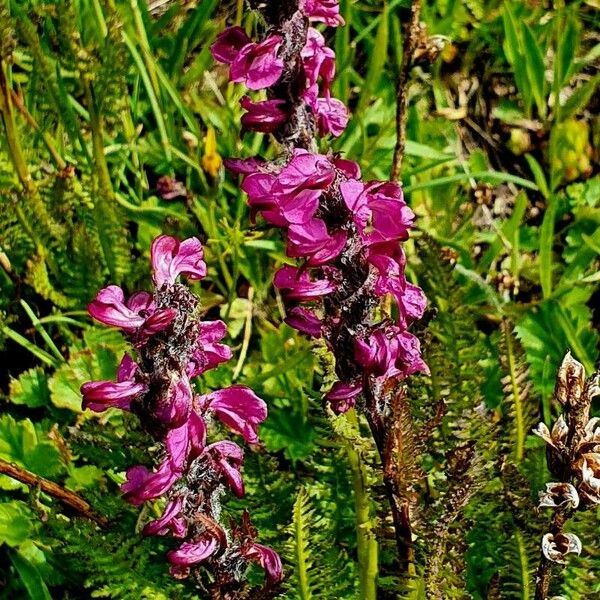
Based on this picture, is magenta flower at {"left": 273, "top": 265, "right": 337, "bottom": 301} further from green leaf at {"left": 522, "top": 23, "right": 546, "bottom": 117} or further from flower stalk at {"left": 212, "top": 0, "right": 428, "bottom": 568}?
green leaf at {"left": 522, "top": 23, "right": 546, "bottom": 117}

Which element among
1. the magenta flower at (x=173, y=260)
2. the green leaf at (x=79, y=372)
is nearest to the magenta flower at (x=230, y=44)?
the magenta flower at (x=173, y=260)

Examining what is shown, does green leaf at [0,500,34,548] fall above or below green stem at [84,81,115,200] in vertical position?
below

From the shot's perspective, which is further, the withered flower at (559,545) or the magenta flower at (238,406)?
the magenta flower at (238,406)

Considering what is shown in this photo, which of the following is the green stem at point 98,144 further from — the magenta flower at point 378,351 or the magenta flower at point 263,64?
the magenta flower at point 378,351

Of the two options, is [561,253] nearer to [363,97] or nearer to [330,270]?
[363,97]

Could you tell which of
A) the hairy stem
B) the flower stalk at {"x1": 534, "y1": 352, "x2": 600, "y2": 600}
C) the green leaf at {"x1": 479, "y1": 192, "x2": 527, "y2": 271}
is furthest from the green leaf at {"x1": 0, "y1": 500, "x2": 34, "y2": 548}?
the green leaf at {"x1": 479, "y1": 192, "x2": 527, "y2": 271}

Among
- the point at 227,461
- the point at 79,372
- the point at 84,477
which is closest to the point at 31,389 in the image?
the point at 79,372

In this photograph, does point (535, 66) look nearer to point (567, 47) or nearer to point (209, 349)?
point (567, 47)
